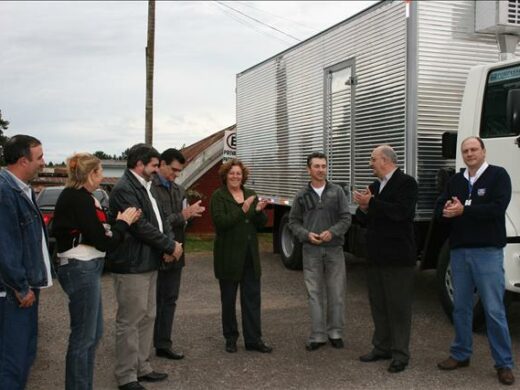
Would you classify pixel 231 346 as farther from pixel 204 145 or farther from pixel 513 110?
pixel 204 145

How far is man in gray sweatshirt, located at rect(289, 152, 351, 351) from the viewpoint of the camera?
566 cm

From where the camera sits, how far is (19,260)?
3449mm

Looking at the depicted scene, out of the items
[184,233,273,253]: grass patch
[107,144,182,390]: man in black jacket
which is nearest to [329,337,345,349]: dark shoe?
[107,144,182,390]: man in black jacket

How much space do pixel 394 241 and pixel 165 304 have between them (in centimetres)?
203

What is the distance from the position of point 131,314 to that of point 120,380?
1.66 ft

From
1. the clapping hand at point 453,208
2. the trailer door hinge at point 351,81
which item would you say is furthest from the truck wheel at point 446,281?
the trailer door hinge at point 351,81

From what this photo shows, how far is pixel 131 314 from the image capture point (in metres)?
4.48

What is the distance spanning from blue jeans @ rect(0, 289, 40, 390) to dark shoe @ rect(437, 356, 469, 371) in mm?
3195

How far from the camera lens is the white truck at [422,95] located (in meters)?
5.98

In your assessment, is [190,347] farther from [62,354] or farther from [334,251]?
[334,251]

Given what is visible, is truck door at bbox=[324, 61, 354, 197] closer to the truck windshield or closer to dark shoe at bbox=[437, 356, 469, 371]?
the truck windshield

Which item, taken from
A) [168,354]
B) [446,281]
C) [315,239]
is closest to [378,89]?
[446,281]

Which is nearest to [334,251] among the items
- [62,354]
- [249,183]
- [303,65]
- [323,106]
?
[62,354]

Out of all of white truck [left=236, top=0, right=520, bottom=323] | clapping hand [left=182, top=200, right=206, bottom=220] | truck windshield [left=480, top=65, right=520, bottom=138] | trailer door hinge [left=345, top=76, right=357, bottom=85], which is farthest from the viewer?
trailer door hinge [left=345, top=76, right=357, bottom=85]
